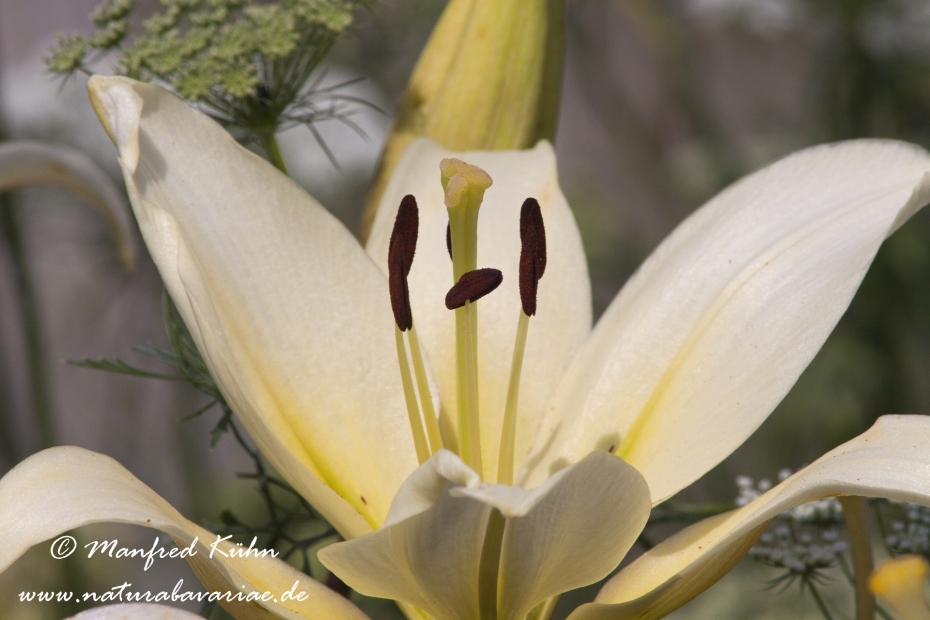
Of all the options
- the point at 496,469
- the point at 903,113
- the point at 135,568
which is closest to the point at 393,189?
the point at 496,469

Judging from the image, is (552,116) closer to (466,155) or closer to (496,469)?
(466,155)

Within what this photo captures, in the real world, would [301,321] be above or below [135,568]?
above

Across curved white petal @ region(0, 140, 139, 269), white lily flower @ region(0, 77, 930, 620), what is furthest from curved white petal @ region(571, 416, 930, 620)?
curved white petal @ region(0, 140, 139, 269)

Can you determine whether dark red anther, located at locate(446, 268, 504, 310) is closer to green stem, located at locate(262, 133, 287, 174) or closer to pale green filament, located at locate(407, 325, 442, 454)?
pale green filament, located at locate(407, 325, 442, 454)

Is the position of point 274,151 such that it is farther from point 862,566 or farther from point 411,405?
point 862,566

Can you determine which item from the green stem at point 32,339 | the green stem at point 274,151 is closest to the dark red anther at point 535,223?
the green stem at point 274,151

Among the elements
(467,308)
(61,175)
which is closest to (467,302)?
(467,308)
